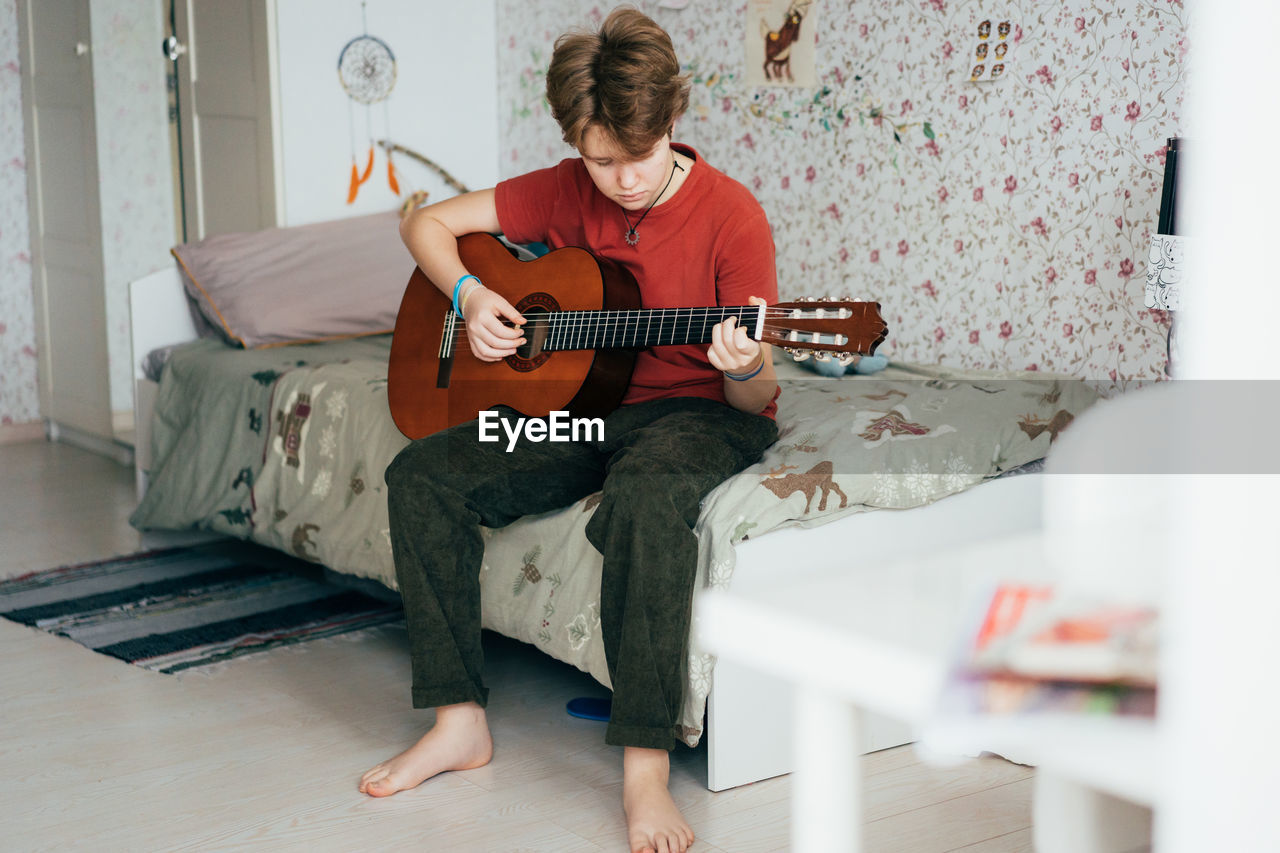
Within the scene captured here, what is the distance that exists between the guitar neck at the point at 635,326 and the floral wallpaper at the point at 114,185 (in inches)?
95.1

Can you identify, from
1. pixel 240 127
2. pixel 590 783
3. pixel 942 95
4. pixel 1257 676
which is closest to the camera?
pixel 1257 676

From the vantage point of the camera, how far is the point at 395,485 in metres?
1.65

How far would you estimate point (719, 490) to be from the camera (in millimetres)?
1593

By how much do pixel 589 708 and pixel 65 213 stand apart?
2.81 m

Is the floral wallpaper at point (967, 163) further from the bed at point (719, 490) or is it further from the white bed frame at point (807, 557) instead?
the white bed frame at point (807, 557)

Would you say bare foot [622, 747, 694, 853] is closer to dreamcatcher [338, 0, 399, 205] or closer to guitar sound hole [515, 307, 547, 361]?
guitar sound hole [515, 307, 547, 361]

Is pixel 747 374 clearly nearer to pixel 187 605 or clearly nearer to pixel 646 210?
pixel 646 210

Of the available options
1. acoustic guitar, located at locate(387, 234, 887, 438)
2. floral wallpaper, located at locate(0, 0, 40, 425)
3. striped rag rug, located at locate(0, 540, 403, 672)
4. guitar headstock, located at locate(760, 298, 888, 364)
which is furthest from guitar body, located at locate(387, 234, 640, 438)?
floral wallpaper, located at locate(0, 0, 40, 425)

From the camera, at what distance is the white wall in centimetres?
321

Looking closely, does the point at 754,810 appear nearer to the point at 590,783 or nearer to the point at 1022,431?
the point at 590,783

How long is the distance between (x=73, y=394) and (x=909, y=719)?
12.8 ft

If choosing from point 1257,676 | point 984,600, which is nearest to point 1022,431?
point 984,600

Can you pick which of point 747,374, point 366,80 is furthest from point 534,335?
point 366,80

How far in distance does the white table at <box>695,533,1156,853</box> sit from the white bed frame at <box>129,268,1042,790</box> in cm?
89
